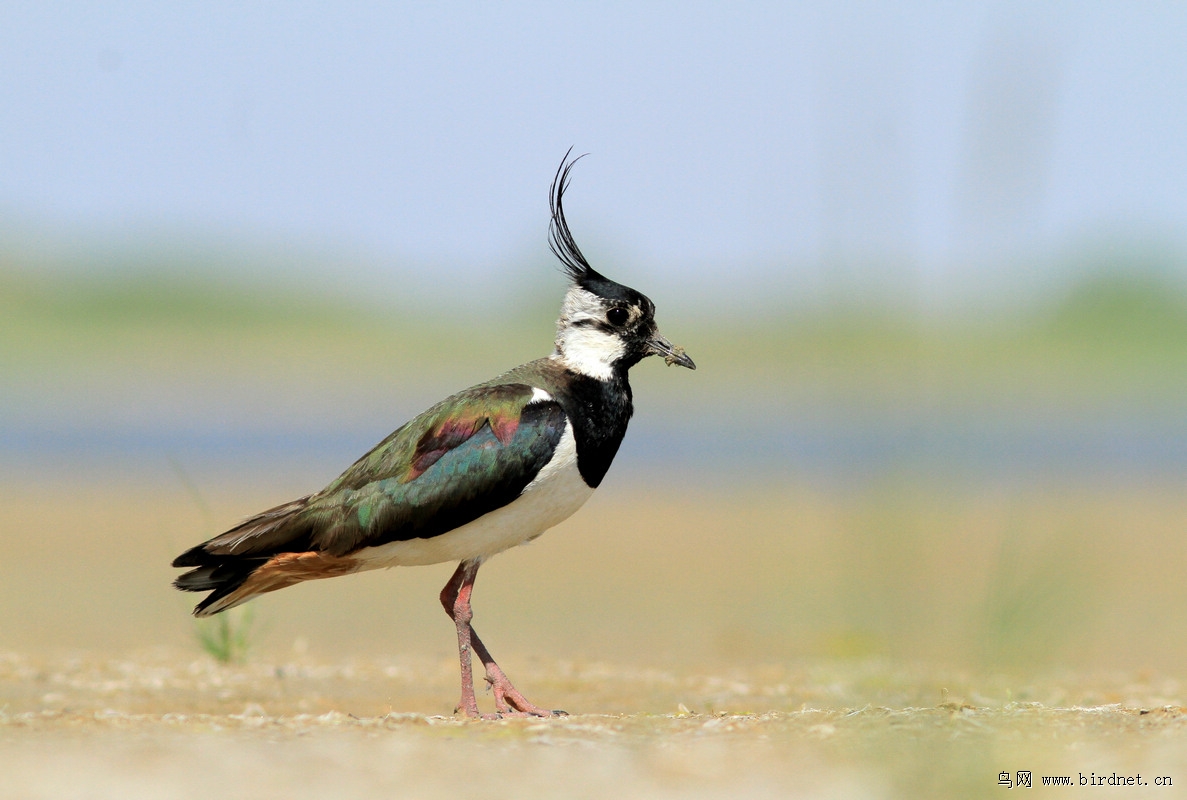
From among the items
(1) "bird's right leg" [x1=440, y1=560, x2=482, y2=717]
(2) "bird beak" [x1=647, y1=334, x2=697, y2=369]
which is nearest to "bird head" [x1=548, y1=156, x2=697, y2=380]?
(2) "bird beak" [x1=647, y1=334, x2=697, y2=369]

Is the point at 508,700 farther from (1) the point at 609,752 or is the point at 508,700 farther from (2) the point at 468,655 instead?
(1) the point at 609,752

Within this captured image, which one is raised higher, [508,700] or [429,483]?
[429,483]

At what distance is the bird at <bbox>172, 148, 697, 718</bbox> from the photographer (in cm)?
765

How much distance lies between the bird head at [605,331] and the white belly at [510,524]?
2.56 ft

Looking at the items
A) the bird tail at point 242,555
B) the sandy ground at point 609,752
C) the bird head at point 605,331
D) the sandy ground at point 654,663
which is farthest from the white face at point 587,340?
the sandy ground at point 609,752

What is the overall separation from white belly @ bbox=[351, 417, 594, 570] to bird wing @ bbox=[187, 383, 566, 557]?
0.05 m

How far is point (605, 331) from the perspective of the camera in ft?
28.0

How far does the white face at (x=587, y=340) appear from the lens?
27.8ft

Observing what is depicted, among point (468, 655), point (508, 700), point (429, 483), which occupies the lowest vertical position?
point (508, 700)

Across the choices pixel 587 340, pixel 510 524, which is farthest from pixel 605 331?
pixel 510 524

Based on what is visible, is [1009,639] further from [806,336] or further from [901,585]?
[806,336]

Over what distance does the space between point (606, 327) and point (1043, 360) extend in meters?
43.3

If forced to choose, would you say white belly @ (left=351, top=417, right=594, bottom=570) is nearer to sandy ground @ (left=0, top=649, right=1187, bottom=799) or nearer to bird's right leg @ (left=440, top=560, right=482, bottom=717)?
bird's right leg @ (left=440, top=560, right=482, bottom=717)

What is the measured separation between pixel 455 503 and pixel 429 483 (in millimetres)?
173
